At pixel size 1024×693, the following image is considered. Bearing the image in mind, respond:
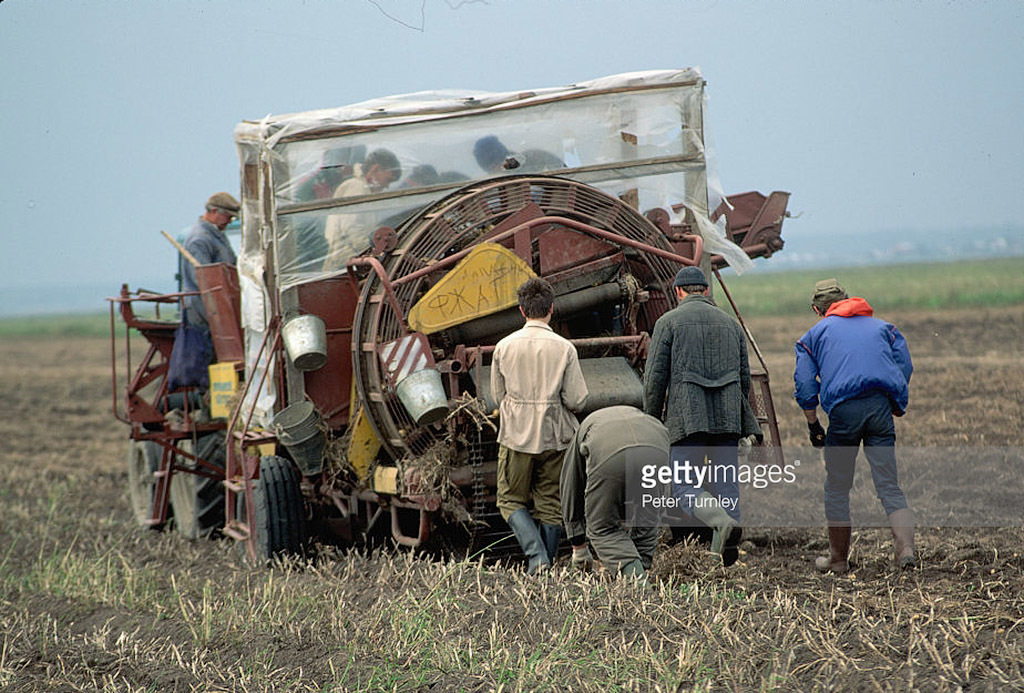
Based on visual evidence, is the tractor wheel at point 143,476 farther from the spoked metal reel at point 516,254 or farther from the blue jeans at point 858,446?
the blue jeans at point 858,446

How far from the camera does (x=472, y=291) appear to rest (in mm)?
7152

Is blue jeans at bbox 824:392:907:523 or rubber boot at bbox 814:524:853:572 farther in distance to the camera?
rubber boot at bbox 814:524:853:572

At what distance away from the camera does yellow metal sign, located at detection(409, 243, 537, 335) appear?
711 cm

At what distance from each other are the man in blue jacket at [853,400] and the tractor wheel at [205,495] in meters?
5.05

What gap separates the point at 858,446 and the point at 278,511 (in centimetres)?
362

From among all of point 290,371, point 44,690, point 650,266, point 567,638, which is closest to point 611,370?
point 650,266

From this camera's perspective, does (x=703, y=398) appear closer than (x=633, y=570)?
No

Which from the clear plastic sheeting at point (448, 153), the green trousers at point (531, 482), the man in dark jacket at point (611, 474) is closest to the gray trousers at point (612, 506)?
the man in dark jacket at point (611, 474)

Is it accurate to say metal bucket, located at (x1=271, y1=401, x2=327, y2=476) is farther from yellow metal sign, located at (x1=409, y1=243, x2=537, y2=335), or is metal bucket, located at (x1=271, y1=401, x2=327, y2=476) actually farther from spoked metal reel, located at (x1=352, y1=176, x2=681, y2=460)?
yellow metal sign, located at (x1=409, y1=243, x2=537, y2=335)

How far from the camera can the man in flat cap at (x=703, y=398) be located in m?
6.65

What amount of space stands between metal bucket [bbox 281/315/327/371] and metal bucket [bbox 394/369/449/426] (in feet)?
2.55

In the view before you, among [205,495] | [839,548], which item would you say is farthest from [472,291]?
[205,495]

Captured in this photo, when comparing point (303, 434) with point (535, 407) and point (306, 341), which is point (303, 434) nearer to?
point (306, 341)

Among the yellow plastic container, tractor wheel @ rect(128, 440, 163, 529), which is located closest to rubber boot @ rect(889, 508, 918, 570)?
the yellow plastic container
